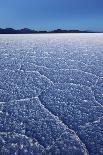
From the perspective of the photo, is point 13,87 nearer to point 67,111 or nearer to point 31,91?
point 31,91

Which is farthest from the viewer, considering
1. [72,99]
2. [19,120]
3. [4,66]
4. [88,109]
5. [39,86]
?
[4,66]

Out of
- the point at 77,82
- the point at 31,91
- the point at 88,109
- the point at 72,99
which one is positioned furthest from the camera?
the point at 77,82

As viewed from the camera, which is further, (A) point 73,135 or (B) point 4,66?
(B) point 4,66

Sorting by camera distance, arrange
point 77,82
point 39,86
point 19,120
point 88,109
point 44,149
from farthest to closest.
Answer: point 77,82 < point 39,86 < point 88,109 < point 19,120 < point 44,149

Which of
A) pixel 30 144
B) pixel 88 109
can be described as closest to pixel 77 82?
pixel 88 109

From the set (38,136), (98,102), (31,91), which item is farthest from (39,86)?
(38,136)

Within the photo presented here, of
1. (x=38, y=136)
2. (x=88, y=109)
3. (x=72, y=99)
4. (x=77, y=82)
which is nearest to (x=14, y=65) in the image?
(x=77, y=82)

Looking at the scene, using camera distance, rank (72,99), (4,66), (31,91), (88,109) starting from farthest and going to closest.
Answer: (4,66)
(31,91)
(72,99)
(88,109)

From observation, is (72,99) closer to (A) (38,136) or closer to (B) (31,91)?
(B) (31,91)
